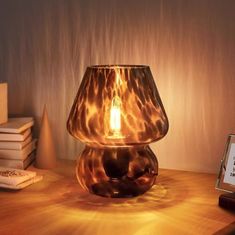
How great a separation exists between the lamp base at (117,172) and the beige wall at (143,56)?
27cm

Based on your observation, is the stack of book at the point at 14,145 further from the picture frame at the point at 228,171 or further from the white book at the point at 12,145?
the picture frame at the point at 228,171

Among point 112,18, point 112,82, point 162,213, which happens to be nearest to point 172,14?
point 112,18

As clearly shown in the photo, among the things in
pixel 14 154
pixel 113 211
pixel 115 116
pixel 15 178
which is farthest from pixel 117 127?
pixel 14 154

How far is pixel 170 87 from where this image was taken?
1.33 m

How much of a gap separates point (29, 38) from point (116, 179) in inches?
23.9

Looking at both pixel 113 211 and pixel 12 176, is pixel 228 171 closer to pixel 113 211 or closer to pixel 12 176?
pixel 113 211

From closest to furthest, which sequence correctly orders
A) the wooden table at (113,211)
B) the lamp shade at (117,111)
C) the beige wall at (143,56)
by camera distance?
the wooden table at (113,211) < the lamp shade at (117,111) < the beige wall at (143,56)

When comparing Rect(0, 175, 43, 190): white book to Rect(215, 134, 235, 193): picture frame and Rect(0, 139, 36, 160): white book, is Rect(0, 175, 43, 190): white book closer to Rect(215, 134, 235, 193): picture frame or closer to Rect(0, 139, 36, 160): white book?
Rect(0, 139, 36, 160): white book

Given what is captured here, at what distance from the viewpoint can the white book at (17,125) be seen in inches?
51.6

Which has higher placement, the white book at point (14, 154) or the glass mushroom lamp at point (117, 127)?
the glass mushroom lamp at point (117, 127)

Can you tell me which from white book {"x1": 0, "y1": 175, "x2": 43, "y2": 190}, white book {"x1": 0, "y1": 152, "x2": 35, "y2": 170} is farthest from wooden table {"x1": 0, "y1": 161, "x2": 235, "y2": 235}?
white book {"x1": 0, "y1": 152, "x2": 35, "y2": 170}

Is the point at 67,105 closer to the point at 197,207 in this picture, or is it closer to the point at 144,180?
the point at 144,180

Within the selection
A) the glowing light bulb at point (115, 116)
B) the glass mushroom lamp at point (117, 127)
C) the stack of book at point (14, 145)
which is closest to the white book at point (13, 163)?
the stack of book at point (14, 145)

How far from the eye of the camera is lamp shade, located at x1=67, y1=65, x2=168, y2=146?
107 cm
